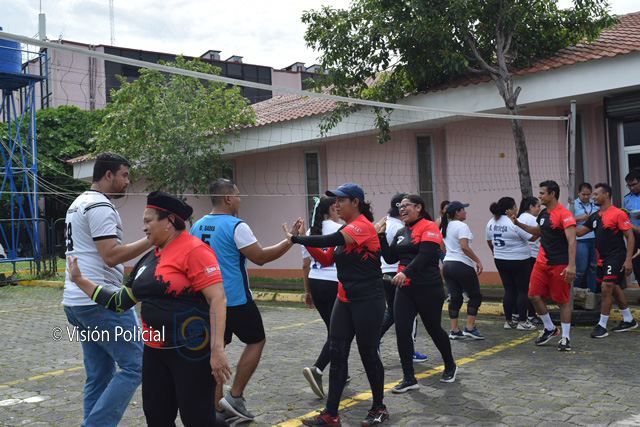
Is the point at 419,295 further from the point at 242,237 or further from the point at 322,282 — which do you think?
the point at 242,237

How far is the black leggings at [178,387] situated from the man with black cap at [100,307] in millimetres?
567

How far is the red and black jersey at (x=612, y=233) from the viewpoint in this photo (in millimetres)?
8102

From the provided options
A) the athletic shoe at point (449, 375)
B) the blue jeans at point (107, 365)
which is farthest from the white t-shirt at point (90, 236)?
the athletic shoe at point (449, 375)

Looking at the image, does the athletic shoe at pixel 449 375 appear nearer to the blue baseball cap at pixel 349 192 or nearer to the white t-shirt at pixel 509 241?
the blue baseball cap at pixel 349 192

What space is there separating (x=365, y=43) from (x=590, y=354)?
750 centimetres

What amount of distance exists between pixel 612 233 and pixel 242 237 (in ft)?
17.7

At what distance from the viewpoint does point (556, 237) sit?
24.9 ft

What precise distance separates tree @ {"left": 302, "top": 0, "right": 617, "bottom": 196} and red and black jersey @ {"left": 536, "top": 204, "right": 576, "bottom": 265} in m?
3.32

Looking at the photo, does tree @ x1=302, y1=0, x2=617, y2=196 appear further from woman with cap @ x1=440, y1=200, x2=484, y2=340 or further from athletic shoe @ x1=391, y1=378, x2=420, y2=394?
athletic shoe @ x1=391, y1=378, x2=420, y2=394

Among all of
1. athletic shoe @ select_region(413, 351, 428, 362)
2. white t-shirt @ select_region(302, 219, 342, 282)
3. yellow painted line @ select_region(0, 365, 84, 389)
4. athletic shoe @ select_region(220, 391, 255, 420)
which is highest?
white t-shirt @ select_region(302, 219, 342, 282)

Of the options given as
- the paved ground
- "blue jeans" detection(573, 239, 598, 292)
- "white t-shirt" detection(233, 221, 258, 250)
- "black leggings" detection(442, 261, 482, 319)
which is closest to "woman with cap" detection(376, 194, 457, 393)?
the paved ground

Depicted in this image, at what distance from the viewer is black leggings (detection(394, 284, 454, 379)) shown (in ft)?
19.2

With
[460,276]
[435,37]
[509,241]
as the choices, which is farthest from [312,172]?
[460,276]

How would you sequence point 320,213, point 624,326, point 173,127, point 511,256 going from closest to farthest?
1. point 320,213
2. point 624,326
3. point 511,256
4. point 173,127
